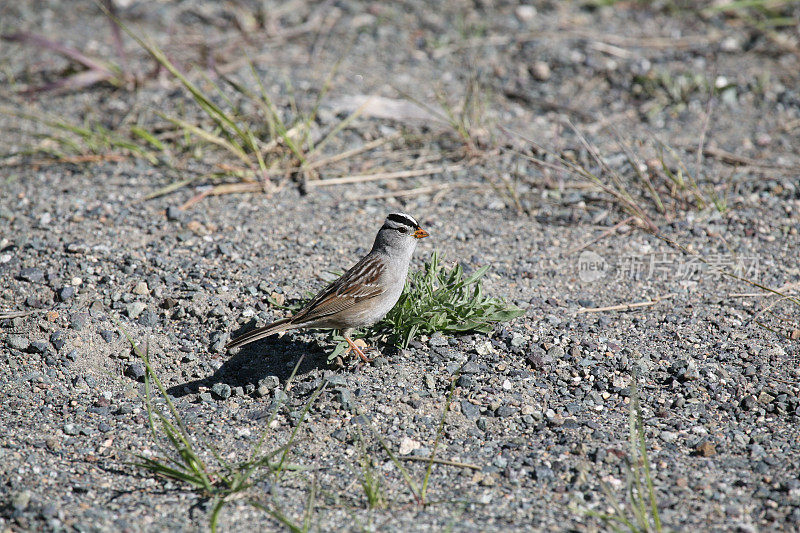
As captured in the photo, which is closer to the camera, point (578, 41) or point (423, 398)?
point (423, 398)

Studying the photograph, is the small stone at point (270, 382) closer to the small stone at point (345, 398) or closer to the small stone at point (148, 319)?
the small stone at point (345, 398)

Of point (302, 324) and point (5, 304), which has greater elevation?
point (302, 324)

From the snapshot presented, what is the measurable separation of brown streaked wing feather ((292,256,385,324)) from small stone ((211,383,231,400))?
0.54m

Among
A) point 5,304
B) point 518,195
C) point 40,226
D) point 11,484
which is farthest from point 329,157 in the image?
point 11,484

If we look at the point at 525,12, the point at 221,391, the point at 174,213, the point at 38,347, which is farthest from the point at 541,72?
the point at 38,347

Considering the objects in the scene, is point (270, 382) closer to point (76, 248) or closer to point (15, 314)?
point (15, 314)

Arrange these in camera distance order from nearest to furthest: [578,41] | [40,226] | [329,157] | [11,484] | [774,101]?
[11,484] < [40,226] < [329,157] < [774,101] < [578,41]

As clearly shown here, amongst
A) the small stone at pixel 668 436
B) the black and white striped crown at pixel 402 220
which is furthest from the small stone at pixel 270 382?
the small stone at pixel 668 436

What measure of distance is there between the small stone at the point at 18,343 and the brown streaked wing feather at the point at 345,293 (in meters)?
1.63

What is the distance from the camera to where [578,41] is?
8016 millimetres

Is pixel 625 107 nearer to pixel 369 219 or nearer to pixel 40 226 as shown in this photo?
pixel 369 219

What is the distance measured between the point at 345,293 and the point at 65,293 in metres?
1.93

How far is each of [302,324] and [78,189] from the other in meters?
2.93

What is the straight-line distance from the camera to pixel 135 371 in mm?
4484
